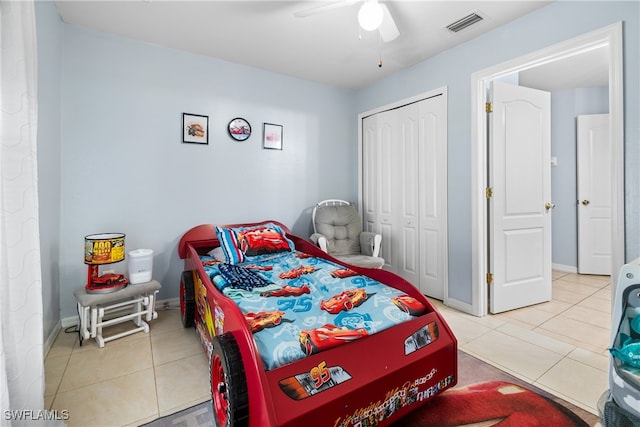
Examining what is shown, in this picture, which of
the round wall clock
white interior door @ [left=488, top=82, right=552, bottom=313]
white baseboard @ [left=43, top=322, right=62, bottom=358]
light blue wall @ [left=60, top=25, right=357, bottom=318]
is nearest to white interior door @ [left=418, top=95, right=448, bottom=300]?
white interior door @ [left=488, top=82, right=552, bottom=313]

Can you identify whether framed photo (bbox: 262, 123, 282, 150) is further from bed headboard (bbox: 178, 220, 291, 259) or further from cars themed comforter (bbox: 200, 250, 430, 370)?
cars themed comforter (bbox: 200, 250, 430, 370)

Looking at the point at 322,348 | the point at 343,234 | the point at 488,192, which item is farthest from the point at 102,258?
the point at 488,192

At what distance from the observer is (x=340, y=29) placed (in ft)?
8.63

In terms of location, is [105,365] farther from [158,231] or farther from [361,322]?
[361,322]

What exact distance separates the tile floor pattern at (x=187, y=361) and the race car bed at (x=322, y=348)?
0.33 meters

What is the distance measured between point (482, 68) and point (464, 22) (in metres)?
0.44

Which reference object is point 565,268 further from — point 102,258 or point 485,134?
point 102,258

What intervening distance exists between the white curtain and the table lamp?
105cm

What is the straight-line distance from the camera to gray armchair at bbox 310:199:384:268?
3.49 meters

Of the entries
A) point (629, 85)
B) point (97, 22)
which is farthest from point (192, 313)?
point (629, 85)

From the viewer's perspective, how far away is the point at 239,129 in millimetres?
3383

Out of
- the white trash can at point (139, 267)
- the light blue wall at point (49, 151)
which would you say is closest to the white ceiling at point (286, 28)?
the light blue wall at point (49, 151)

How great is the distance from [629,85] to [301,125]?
296cm

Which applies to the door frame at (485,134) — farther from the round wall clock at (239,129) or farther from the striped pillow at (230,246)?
the round wall clock at (239,129)
